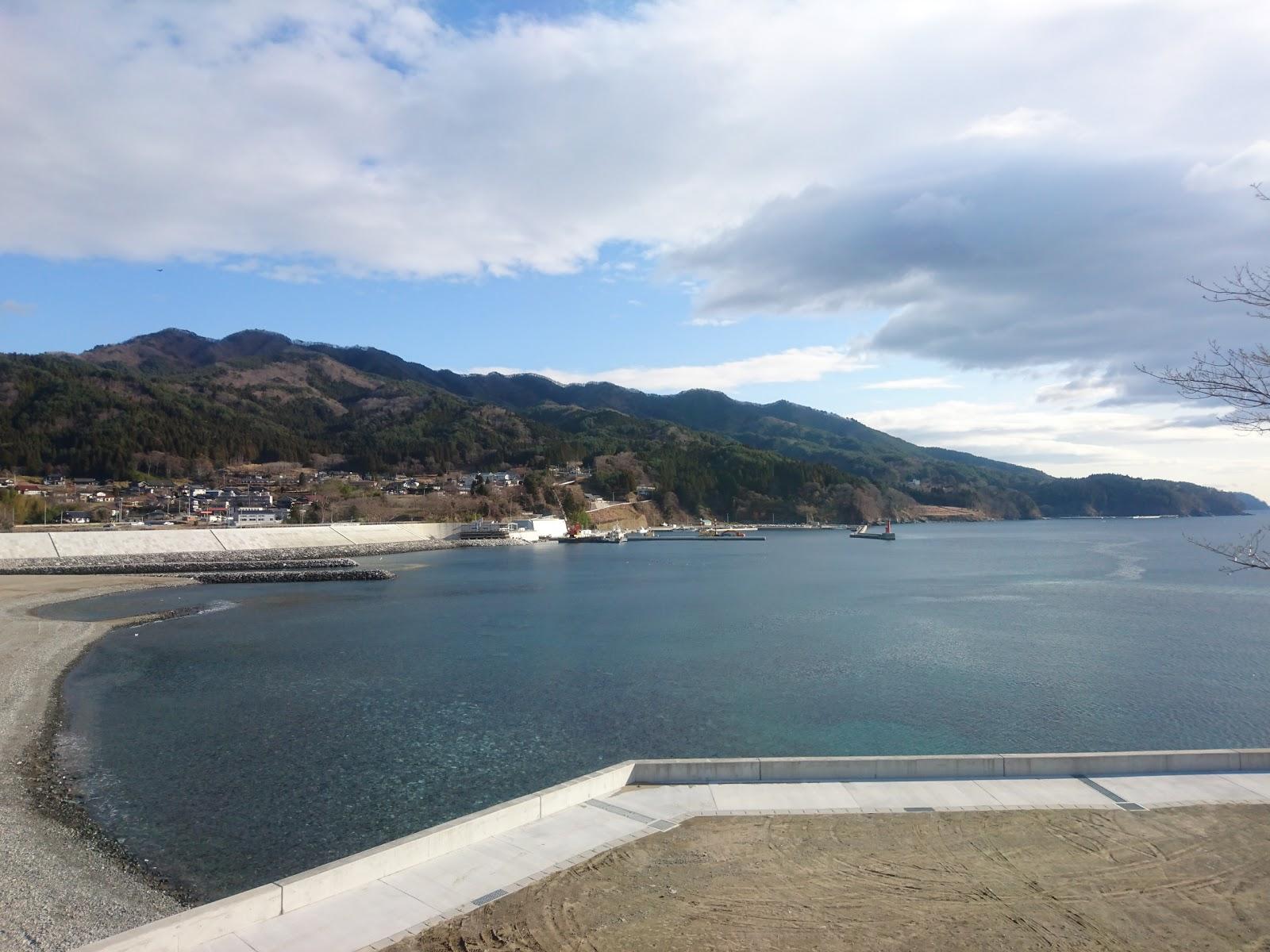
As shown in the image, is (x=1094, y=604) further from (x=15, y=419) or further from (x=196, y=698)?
(x=15, y=419)

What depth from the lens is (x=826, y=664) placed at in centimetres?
2409

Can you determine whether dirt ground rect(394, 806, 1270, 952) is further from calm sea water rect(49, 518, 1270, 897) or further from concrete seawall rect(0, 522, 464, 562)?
concrete seawall rect(0, 522, 464, 562)

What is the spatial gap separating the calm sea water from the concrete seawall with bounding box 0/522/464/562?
23469 millimetres

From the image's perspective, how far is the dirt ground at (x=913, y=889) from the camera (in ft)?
21.0

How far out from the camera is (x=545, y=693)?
20.1 metres

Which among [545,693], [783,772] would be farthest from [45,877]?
[545,693]

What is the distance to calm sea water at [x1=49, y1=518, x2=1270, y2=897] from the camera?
12.8m

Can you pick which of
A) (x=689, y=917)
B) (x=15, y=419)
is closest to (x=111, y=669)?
(x=689, y=917)

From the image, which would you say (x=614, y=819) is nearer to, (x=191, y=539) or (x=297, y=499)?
(x=191, y=539)

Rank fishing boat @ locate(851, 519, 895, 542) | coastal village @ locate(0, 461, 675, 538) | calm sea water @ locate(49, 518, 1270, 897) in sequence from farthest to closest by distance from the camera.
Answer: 1. fishing boat @ locate(851, 519, 895, 542)
2. coastal village @ locate(0, 461, 675, 538)
3. calm sea water @ locate(49, 518, 1270, 897)

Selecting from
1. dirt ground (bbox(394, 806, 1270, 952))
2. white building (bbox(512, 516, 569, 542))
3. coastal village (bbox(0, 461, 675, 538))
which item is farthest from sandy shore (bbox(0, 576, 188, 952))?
white building (bbox(512, 516, 569, 542))

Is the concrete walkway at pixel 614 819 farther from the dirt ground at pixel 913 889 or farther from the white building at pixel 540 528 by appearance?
the white building at pixel 540 528

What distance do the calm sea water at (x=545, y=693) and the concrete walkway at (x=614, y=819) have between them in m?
3.89

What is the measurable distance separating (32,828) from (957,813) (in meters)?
12.2
